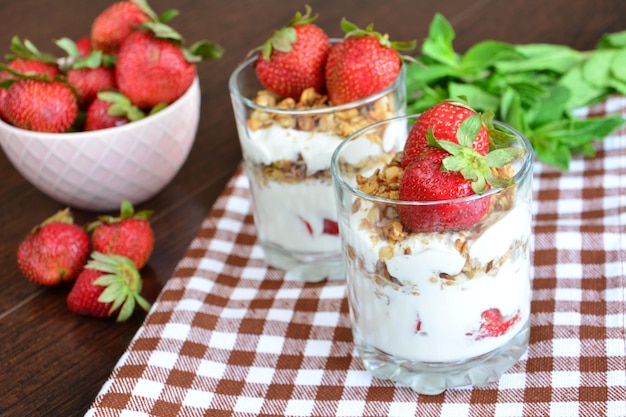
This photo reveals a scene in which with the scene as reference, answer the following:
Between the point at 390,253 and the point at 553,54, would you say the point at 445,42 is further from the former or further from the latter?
the point at 390,253

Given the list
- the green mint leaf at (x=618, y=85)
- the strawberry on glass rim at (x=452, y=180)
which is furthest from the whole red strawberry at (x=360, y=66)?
the green mint leaf at (x=618, y=85)

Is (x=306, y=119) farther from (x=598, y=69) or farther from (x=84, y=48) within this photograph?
(x=598, y=69)

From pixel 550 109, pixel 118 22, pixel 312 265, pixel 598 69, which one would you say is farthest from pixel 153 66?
pixel 598 69

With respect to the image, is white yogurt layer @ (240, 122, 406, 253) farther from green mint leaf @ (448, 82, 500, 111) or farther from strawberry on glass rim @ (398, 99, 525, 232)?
green mint leaf @ (448, 82, 500, 111)

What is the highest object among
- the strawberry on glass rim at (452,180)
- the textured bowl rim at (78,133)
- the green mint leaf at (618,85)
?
the strawberry on glass rim at (452,180)

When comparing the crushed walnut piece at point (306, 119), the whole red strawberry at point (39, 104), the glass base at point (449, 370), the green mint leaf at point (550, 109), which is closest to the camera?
the glass base at point (449, 370)

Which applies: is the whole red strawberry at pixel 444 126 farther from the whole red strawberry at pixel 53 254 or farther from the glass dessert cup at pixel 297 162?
the whole red strawberry at pixel 53 254

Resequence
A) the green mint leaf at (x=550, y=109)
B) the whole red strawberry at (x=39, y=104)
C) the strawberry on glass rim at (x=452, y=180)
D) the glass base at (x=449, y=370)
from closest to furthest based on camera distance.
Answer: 1. the strawberry on glass rim at (x=452, y=180)
2. the glass base at (x=449, y=370)
3. the whole red strawberry at (x=39, y=104)
4. the green mint leaf at (x=550, y=109)
